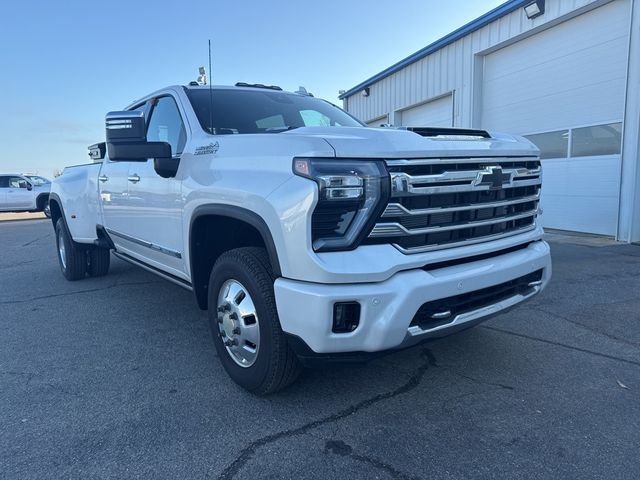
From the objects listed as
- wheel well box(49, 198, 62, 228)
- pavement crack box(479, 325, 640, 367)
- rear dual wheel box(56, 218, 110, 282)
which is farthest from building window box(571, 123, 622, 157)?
wheel well box(49, 198, 62, 228)

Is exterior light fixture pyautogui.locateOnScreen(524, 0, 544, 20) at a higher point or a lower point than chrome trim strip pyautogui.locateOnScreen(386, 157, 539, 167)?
higher

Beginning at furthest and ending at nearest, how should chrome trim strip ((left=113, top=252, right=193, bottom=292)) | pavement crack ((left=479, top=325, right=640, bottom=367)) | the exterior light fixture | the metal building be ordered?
the exterior light fixture, the metal building, chrome trim strip ((left=113, top=252, right=193, bottom=292)), pavement crack ((left=479, top=325, right=640, bottom=367))

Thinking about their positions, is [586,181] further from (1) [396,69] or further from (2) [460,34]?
(1) [396,69]

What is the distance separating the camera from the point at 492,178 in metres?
2.74

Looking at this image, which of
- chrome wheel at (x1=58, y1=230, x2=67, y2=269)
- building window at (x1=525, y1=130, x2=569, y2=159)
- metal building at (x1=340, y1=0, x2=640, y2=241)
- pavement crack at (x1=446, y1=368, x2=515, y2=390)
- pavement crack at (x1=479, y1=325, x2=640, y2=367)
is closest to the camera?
pavement crack at (x1=446, y1=368, x2=515, y2=390)

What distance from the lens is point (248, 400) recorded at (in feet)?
→ 9.47

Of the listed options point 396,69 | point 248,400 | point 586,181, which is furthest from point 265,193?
point 396,69

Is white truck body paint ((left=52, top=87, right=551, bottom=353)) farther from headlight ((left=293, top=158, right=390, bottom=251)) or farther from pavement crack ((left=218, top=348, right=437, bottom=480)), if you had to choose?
pavement crack ((left=218, top=348, right=437, bottom=480))

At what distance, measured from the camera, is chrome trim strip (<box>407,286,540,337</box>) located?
236cm

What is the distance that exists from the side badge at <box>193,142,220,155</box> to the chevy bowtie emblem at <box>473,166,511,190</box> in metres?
1.59

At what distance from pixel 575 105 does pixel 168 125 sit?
Result: 827 centimetres

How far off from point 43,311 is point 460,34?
34.7ft

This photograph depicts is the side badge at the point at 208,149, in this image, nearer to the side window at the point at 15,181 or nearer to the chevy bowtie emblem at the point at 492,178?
the chevy bowtie emblem at the point at 492,178

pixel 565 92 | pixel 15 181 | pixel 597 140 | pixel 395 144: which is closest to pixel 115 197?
pixel 395 144
